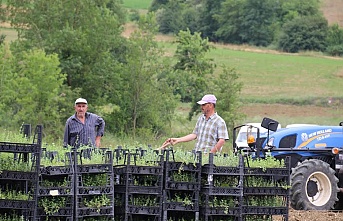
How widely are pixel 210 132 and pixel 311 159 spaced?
439cm

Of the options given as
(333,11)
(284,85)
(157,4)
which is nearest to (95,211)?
(284,85)

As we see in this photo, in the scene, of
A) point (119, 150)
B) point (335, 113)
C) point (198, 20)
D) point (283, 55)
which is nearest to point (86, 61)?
point (335, 113)

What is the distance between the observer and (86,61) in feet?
133

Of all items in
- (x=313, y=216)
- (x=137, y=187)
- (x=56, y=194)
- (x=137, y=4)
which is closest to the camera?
(x=56, y=194)

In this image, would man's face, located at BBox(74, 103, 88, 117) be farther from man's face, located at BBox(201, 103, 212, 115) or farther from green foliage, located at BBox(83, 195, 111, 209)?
green foliage, located at BBox(83, 195, 111, 209)

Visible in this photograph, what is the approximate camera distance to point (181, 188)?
34.3 feet

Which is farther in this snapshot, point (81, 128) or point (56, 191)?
point (81, 128)

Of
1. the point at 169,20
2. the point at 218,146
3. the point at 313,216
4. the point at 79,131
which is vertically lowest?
the point at 313,216

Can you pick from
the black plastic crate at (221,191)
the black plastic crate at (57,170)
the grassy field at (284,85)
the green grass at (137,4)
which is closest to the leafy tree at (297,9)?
the green grass at (137,4)

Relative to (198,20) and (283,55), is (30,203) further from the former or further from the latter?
(198,20)

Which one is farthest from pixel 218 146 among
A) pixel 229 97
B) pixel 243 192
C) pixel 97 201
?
pixel 229 97

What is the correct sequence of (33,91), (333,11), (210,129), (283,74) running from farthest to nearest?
(333,11)
(283,74)
(33,91)
(210,129)

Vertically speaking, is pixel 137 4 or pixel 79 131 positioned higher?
pixel 137 4

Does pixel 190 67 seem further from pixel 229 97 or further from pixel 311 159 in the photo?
pixel 311 159
